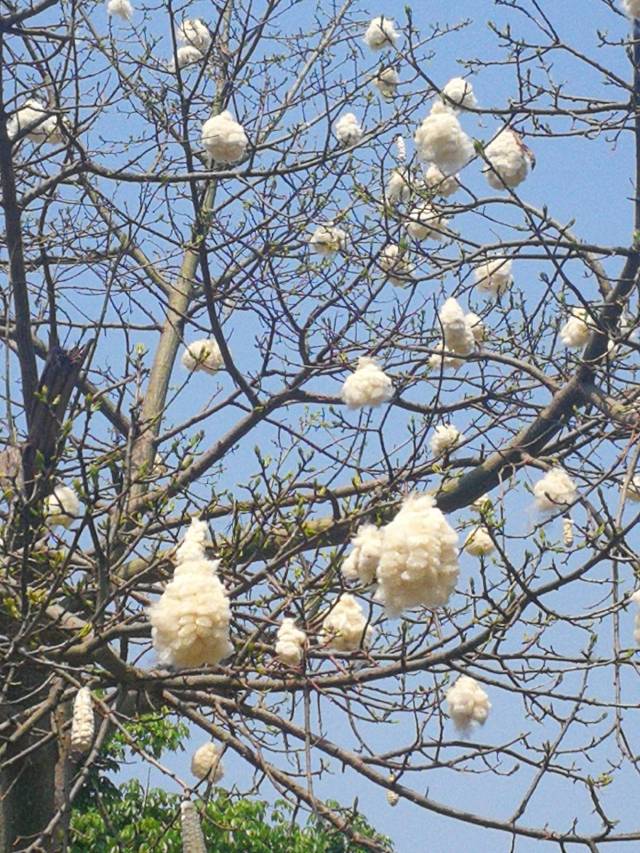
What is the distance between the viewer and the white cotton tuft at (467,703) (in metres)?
4.64

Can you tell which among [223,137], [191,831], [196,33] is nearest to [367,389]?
[223,137]

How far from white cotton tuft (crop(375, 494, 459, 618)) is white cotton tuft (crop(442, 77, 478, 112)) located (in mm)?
3169

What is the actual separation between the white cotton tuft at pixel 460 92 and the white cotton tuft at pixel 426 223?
52cm

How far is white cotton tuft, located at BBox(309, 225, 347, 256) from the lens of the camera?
708 cm

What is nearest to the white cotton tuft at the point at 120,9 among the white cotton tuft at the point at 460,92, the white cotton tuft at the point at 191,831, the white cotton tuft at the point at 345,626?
the white cotton tuft at the point at 460,92

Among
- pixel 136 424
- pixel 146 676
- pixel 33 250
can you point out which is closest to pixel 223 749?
pixel 146 676

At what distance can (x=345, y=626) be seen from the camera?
15.1 ft

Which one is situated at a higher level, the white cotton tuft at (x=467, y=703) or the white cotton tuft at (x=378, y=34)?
the white cotton tuft at (x=378, y=34)

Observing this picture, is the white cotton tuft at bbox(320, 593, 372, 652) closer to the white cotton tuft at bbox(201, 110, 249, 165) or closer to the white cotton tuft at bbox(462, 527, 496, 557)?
the white cotton tuft at bbox(462, 527, 496, 557)

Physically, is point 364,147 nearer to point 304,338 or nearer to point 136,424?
point 304,338

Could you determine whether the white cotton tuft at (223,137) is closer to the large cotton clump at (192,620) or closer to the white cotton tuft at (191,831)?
the large cotton clump at (192,620)

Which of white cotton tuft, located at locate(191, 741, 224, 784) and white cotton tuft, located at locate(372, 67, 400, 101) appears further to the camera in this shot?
white cotton tuft, located at locate(372, 67, 400, 101)

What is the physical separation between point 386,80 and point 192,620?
546 centimetres

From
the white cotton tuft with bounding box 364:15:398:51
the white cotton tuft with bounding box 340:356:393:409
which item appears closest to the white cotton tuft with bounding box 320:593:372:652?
the white cotton tuft with bounding box 340:356:393:409
